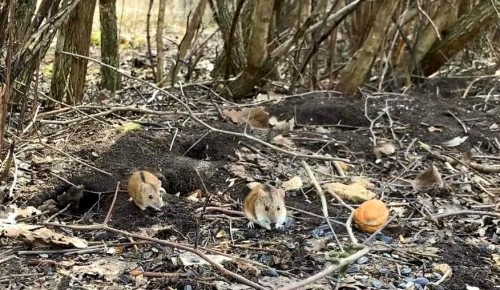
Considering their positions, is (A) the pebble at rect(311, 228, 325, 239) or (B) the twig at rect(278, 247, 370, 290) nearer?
(B) the twig at rect(278, 247, 370, 290)

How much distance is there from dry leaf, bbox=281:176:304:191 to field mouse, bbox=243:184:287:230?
0.48 m

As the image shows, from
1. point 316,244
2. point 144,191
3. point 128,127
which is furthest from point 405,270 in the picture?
point 128,127

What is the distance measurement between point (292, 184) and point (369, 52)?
90.8 inches

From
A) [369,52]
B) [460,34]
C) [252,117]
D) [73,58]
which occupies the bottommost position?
[252,117]

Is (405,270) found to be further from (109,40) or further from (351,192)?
(109,40)

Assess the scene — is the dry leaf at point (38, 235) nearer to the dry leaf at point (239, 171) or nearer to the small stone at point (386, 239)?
the dry leaf at point (239, 171)

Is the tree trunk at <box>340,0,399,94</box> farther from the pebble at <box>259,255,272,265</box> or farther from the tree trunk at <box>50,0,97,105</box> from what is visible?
the pebble at <box>259,255,272,265</box>

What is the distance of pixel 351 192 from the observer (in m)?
→ 3.04

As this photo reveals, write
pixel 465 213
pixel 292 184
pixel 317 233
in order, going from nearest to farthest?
1. pixel 317 233
2. pixel 465 213
3. pixel 292 184

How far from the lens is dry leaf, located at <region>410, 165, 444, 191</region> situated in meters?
3.22

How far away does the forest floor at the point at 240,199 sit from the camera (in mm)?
2254

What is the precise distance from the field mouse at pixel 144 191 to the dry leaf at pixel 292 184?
2.33 ft

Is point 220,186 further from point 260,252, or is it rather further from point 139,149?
point 260,252

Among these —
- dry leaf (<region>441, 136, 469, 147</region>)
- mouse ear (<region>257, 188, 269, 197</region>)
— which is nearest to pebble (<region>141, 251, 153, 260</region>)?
mouse ear (<region>257, 188, 269, 197</region>)
